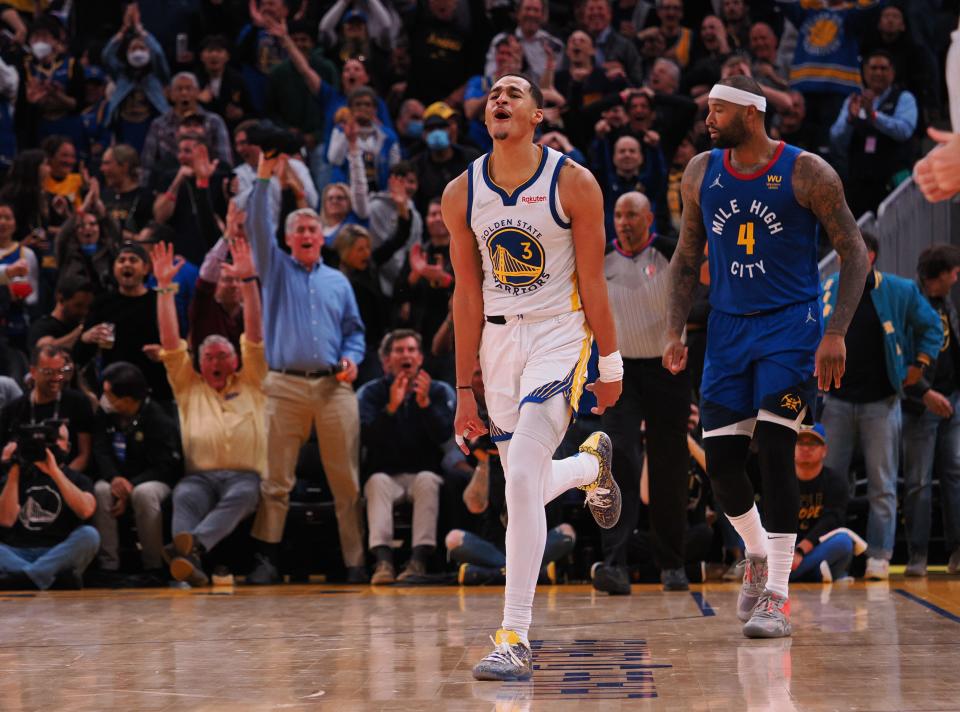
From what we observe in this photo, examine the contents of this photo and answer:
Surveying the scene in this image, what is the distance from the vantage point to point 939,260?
996cm

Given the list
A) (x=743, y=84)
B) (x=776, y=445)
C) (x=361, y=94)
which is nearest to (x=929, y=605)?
(x=776, y=445)

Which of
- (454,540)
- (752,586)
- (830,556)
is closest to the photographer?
(752,586)

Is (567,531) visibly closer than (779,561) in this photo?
No

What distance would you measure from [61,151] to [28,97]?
69.0 inches

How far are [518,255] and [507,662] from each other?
63.3 inches

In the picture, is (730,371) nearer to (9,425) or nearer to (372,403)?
(372,403)

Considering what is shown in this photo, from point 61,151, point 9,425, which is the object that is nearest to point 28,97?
point 61,151

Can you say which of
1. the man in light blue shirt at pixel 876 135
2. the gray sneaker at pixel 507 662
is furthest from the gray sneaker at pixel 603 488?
the man in light blue shirt at pixel 876 135

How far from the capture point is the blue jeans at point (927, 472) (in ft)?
31.6

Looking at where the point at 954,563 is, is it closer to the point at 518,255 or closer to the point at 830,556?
the point at 830,556

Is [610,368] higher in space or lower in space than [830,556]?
higher

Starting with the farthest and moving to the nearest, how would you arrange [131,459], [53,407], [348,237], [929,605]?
[348,237] < [131,459] < [53,407] < [929,605]

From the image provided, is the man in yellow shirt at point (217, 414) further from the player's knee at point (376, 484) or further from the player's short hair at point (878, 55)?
the player's short hair at point (878, 55)

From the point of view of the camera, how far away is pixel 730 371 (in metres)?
6.35
